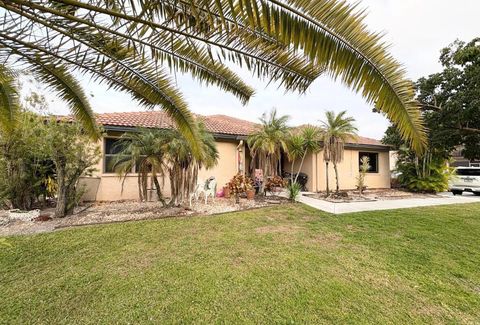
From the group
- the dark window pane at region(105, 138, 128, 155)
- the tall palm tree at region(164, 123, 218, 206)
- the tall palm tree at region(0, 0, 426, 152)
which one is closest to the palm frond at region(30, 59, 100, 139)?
the tall palm tree at region(0, 0, 426, 152)

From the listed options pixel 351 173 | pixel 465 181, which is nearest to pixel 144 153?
pixel 351 173

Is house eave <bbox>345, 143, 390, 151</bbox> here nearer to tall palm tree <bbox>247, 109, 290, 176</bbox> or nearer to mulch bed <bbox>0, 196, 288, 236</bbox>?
tall palm tree <bbox>247, 109, 290, 176</bbox>

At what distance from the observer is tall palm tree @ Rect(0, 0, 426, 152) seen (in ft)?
6.61

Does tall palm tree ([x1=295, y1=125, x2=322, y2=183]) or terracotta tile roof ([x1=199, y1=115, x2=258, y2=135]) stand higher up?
terracotta tile roof ([x1=199, y1=115, x2=258, y2=135])

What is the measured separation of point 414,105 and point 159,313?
383cm

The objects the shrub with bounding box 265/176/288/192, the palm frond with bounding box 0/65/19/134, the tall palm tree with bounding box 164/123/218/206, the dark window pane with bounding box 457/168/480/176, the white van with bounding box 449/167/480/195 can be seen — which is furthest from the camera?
the dark window pane with bounding box 457/168/480/176

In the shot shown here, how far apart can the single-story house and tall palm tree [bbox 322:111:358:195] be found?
1.51 meters

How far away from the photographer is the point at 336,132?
11188mm

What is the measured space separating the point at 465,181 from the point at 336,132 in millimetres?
10269

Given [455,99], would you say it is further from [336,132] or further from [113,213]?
[113,213]

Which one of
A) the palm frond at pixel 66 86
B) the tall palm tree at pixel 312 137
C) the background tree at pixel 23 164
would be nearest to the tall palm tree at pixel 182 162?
the palm frond at pixel 66 86

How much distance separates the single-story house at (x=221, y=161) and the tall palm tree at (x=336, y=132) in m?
1.51

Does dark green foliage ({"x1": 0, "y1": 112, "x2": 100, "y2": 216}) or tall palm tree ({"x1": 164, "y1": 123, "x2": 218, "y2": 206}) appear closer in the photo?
dark green foliage ({"x1": 0, "y1": 112, "x2": 100, "y2": 216})

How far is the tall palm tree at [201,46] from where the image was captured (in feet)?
6.61
